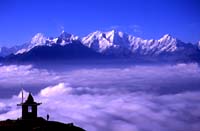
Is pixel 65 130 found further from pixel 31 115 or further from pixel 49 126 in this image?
pixel 31 115

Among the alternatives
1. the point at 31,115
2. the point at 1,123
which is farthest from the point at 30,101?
the point at 1,123

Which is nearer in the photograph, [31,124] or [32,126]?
[32,126]

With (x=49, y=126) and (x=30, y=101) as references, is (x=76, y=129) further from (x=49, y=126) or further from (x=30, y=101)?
(x=30, y=101)

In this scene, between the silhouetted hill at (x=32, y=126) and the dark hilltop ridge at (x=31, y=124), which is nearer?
Answer: the silhouetted hill at (x=32, y=126)

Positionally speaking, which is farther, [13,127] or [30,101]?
[30,101]

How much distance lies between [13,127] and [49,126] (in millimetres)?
7571

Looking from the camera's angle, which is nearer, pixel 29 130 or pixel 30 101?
pixel 29 130

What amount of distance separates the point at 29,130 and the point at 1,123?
26.5ft

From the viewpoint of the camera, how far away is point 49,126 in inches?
3669

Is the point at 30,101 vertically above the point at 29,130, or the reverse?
the point at 30,101

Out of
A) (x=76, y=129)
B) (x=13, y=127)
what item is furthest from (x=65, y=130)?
(x=13, y=127)

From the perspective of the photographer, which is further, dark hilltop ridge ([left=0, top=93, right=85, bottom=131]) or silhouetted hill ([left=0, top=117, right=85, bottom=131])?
dark hilltop ridge ([left=0, top=93, right=85, bottom=131])

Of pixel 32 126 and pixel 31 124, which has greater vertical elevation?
pixel 31 124

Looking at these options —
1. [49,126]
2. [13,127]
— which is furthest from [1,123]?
[49,126]
